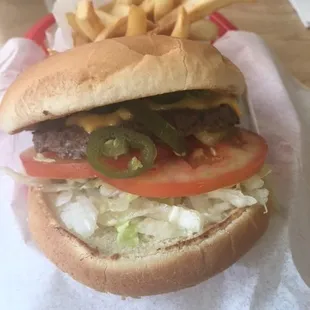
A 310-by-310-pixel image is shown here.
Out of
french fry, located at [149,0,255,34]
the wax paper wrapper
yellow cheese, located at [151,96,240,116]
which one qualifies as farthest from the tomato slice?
french fry, located at [149,0,255,34]

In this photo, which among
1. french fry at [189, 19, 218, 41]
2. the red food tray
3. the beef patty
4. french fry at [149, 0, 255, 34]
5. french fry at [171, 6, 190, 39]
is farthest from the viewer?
the red food tray

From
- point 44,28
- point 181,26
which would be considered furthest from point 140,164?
point 44,28

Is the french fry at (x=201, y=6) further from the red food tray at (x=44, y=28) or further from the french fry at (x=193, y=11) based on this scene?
the red food tray at (x=44, y=28)

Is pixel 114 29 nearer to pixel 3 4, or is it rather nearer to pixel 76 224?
pixel 76 224

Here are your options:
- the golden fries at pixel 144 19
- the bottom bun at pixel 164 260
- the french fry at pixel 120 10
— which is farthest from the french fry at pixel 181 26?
the bottom bun at pixel 164 260

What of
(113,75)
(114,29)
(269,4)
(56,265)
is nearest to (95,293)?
(56,265)

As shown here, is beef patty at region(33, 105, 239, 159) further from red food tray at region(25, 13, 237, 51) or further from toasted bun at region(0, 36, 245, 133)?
red food tray at region(25, 13, 237, 51)

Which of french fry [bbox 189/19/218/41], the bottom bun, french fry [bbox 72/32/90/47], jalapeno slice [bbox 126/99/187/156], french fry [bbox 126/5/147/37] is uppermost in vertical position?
french fry [bbox 126/5/147/37]
